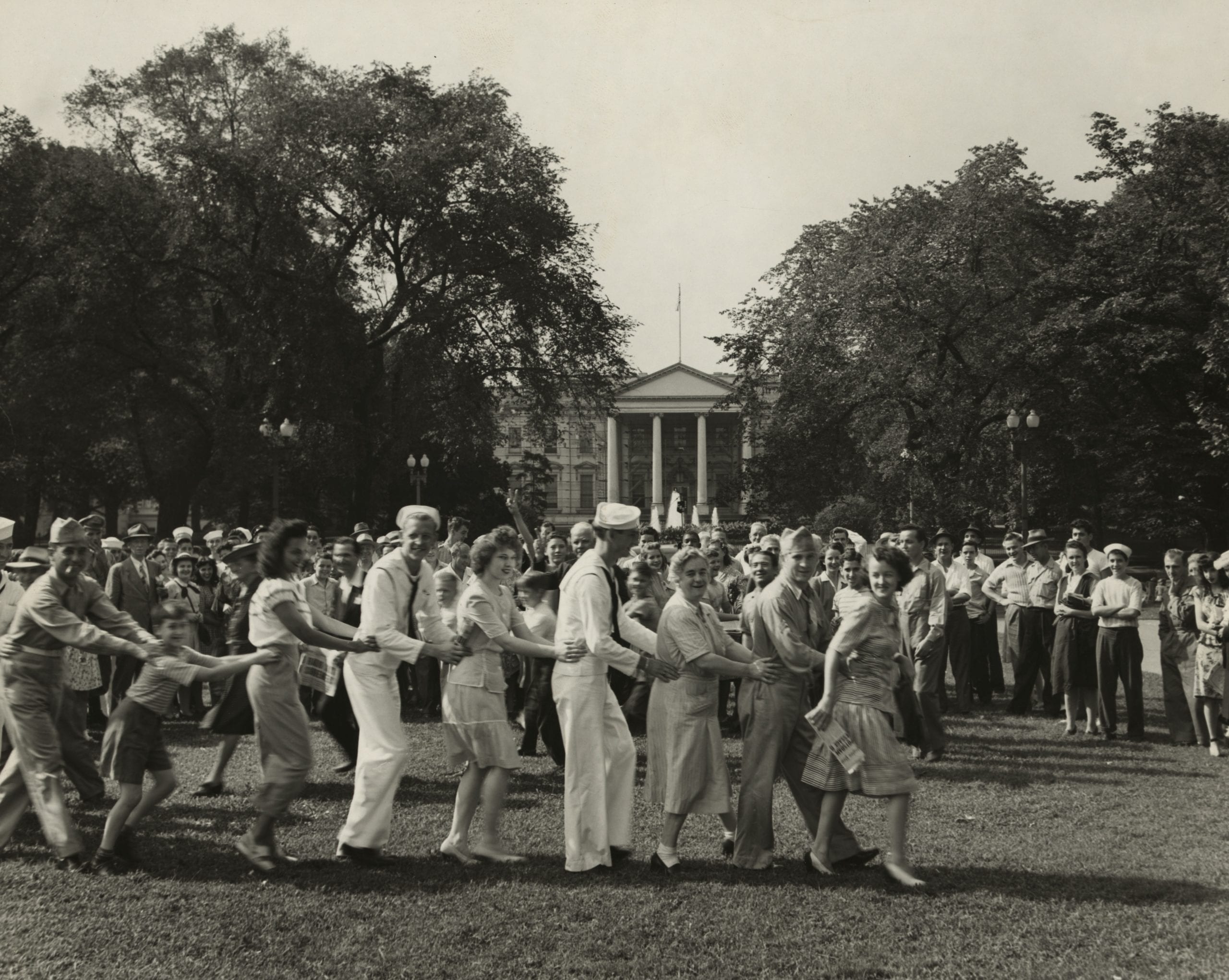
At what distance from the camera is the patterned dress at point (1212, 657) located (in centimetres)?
1045

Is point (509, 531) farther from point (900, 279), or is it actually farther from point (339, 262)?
point (900, 279)

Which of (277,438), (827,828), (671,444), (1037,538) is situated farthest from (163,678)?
(671,444)

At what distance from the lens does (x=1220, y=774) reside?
9.40 meters

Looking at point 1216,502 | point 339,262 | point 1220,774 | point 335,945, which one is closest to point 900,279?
point 1216,502

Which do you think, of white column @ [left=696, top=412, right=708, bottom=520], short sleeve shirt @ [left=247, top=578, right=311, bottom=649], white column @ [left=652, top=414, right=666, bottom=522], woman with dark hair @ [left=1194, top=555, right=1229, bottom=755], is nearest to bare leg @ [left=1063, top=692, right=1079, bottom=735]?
woman with dark hair @ [left=1194, top=555, right=1229, bottom=755]

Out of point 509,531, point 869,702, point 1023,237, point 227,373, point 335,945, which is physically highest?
point 1023,237

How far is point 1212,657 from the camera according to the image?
10492 millimetres

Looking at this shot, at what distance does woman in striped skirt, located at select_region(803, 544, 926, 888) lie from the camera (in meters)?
6.13

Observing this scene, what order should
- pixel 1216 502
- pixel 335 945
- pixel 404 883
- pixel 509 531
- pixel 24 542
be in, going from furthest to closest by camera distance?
pixel 24 542 → pixel 1216 502 → pixel 509 531 → pixel 404 883 → pixel 335 945

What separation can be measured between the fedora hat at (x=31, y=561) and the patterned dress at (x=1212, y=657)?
30.3 feet

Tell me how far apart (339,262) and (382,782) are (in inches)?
1068

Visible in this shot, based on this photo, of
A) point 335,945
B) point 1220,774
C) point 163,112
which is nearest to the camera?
point 335,945

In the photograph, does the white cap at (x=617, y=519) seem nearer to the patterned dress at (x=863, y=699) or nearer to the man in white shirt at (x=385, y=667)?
the man in white shirt at (x=385, y=667)

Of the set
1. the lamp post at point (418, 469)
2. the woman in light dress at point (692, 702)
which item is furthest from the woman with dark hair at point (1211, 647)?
the lamp post at point (418, 469)
